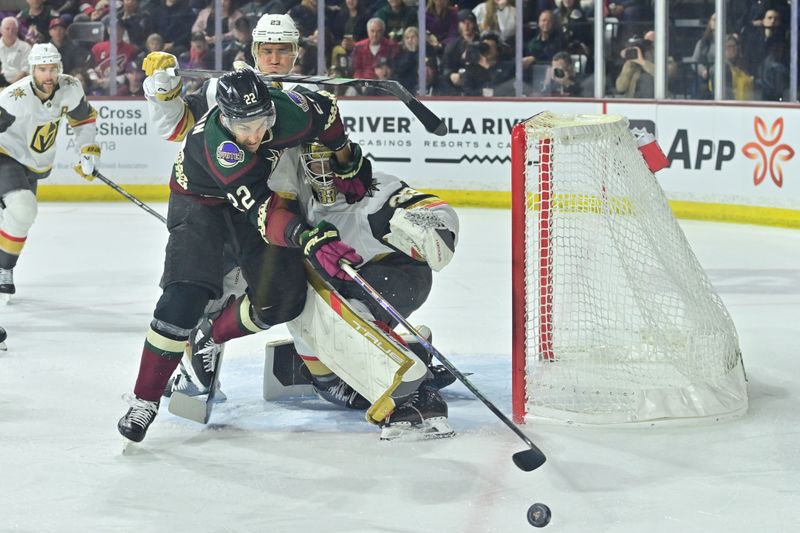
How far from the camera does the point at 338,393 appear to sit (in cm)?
382

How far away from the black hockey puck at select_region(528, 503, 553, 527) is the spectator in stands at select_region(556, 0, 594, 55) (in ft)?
19.1

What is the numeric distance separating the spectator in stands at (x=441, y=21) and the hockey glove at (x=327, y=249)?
217 inches

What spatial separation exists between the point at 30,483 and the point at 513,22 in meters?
5.94

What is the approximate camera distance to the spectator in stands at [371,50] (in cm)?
879

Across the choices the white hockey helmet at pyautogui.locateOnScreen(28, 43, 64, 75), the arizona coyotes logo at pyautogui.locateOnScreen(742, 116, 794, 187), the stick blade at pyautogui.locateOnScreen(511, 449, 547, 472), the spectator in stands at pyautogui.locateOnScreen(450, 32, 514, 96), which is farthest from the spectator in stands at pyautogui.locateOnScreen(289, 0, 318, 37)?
the stick blade at pyautogui.locateOnScreen(511, 449, 547, 472)

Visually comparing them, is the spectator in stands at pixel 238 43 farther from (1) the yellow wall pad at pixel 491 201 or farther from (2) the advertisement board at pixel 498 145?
(1) the yellow wall pad at pixel 491 201

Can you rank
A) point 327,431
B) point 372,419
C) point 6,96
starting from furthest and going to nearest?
point 6,96 < point 327,431 < point 372,419

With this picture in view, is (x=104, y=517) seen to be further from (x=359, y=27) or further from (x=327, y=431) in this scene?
(x=359, y=27)

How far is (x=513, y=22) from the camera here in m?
8.52

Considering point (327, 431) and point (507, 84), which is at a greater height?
point (507, 84)

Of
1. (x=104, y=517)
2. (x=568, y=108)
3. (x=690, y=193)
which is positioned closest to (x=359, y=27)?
(x=568, y=108)

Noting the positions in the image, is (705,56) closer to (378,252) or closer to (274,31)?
(274,31)

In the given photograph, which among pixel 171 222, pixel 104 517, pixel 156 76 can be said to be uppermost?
pixel 156 76

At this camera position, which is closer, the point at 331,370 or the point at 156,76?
the point at 331,370
